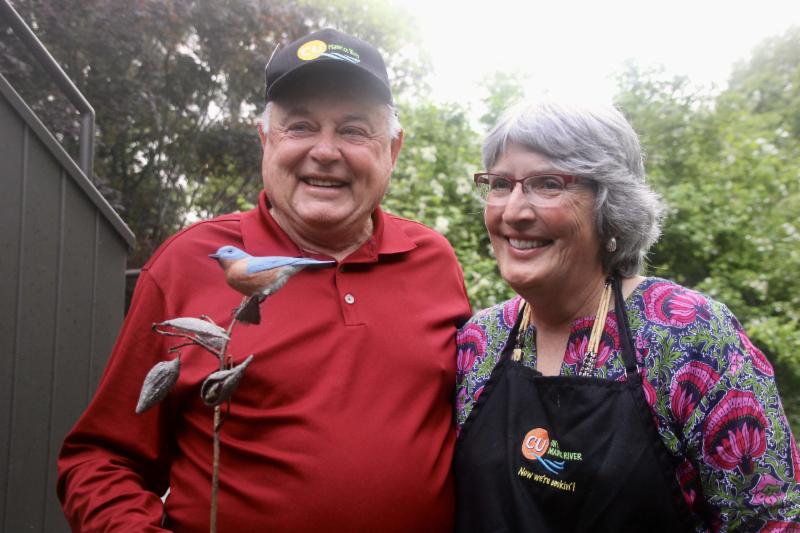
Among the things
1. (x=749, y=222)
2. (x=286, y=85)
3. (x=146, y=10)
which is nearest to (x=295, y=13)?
(x=146, y=10)

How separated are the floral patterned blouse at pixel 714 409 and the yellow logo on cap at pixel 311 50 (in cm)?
111

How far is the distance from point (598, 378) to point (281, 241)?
3.19 ft

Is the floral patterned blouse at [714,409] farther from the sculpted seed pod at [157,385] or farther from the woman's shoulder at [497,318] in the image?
the sculpted seed pod at [157,385]

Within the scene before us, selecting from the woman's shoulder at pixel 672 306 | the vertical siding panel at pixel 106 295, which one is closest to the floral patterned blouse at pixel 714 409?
the woman's shoulder at pixel 672 306

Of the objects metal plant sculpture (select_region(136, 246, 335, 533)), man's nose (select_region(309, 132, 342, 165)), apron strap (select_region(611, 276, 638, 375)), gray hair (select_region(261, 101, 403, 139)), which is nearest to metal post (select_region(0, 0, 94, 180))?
gray hair (select_region(261, 101, 403, 139))

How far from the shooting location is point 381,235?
7.02ft

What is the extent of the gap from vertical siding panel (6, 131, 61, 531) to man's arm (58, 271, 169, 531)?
1.39 m

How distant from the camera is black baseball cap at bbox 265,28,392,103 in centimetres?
193

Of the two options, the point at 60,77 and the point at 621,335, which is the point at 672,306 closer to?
the point at 621,335

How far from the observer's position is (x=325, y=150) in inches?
75.7

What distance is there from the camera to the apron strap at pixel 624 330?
5.43ft

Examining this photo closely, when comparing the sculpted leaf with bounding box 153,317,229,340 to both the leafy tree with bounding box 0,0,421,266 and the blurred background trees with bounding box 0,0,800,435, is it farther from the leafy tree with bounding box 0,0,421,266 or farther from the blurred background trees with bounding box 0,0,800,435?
the leafy tree with bounding box 0,0,421,266

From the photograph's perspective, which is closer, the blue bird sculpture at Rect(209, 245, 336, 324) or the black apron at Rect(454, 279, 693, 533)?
the blue bird sculpture at Rect(209, 245, 336, 324)

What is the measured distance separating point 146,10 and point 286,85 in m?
7.28
